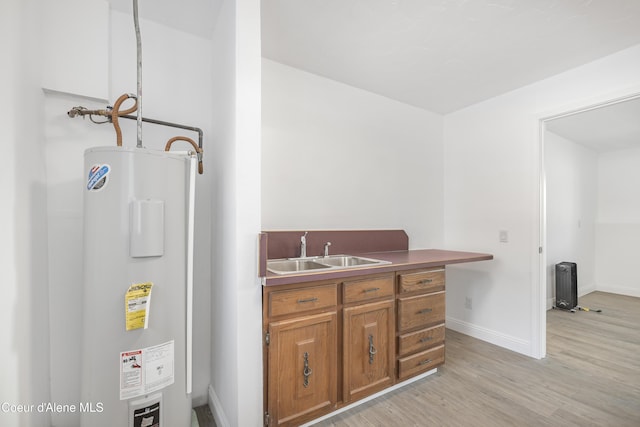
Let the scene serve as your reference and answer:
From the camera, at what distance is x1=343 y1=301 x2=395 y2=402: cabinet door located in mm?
1768

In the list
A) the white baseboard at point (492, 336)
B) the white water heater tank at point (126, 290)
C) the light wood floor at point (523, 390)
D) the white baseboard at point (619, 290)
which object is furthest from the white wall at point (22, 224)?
the white baseboard at point (619, 290)

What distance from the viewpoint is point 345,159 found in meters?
2.65

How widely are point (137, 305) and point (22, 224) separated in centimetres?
63

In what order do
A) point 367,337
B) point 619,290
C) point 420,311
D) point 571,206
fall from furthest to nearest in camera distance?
point 619,290 → point 571,206 → point 420,311 → point 367,337

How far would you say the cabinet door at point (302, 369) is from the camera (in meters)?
1.51

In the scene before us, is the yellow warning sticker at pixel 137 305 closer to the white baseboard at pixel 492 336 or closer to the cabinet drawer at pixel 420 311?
the cabinet drawer at pixel 420 311

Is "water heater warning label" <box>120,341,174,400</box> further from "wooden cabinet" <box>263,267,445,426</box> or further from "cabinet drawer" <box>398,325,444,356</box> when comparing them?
"cabinet drawer" <box>398,325,444,356</box>

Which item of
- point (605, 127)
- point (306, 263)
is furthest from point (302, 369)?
point (605, 127)

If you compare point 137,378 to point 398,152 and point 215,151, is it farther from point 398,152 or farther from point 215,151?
point 398,152

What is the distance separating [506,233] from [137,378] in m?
3.15

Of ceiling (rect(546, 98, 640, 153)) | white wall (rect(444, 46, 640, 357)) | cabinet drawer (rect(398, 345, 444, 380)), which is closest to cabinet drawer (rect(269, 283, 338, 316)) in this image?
cabinet drawer (rect(398, 345, 444, 380))

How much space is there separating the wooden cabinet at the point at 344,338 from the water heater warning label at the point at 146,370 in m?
0.46

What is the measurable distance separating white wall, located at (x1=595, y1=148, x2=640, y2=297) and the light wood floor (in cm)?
233

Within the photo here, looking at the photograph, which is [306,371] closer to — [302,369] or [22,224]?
[302,369]
